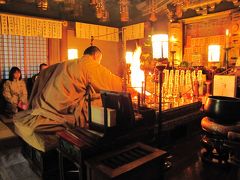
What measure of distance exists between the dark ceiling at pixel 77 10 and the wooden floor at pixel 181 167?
4.98 meters

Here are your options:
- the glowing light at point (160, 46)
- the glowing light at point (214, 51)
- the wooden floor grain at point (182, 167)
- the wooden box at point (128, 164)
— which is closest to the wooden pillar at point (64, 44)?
the wooden floor grain at point (182, 167)

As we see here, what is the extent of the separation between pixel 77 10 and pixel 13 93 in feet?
12.9

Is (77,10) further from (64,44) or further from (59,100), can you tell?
(59,100)

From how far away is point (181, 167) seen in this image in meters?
2.31

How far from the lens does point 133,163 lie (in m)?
1.75

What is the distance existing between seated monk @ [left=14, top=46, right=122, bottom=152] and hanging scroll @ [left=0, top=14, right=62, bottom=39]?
466 centimetres

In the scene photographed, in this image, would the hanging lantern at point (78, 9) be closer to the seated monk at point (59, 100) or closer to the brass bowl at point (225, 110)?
the seated monk at point (59, 100)

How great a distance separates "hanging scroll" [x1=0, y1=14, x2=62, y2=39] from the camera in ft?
23.0

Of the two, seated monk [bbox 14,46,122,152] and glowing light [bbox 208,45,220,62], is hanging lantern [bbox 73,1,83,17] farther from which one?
seated monk [bbox 14,46,122,152]

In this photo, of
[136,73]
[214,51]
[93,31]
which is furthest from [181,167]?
[93,31]

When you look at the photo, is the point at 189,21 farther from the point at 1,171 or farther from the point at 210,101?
the point at 1,171

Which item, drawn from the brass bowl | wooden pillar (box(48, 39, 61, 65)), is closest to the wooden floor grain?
the brass bowl

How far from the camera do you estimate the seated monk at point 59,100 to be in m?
2.91

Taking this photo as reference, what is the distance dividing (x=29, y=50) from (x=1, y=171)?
550 cm
